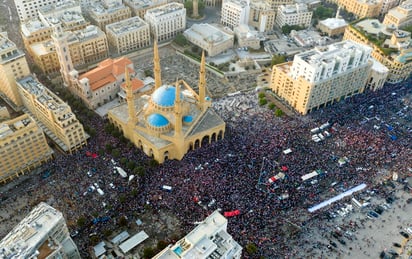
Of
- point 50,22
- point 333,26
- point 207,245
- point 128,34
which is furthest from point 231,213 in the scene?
point 333,26

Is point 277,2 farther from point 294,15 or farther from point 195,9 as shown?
point 195,9

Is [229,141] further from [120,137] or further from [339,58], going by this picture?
[339,58]

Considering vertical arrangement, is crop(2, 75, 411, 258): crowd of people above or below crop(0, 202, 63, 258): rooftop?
below

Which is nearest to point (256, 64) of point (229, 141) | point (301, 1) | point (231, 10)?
point (231, 10)

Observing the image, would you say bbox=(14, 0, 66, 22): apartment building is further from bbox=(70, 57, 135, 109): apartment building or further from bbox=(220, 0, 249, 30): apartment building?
bbox=(220, 0, 249, 30): apartment building

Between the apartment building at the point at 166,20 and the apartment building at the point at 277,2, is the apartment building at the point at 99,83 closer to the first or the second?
the apartment building at the point at 166,20

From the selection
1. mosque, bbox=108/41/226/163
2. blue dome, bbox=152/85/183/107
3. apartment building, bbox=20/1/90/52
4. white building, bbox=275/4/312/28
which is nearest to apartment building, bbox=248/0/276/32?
white building, bbox=275/4/312/28
